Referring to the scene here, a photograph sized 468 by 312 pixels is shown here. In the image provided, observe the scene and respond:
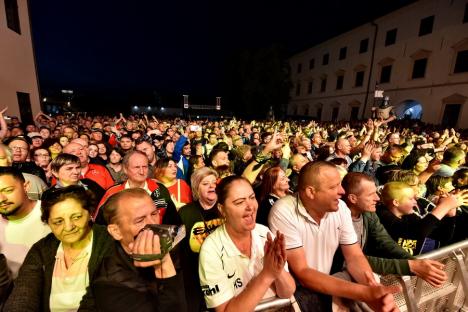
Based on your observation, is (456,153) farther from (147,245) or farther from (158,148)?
(158,148)

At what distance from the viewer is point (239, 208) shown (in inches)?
76.0

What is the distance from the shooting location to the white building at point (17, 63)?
10461mm

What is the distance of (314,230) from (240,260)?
76cm

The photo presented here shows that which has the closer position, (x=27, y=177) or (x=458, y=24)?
(x=27, y=177)

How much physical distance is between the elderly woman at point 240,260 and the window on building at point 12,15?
15311 millimetres

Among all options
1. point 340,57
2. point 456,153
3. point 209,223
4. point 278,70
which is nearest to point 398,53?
point 340,57

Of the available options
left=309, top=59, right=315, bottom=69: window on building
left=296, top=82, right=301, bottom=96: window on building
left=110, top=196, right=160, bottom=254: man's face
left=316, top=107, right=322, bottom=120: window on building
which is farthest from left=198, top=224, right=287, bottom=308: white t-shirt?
left=296, top=82, right=301, bottom=96: window on building

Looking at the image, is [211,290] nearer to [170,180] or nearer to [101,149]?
[170,180]

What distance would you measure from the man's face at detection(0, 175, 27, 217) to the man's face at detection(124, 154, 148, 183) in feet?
4.21

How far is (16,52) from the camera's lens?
11.5 m

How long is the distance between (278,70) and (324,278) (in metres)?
36.0

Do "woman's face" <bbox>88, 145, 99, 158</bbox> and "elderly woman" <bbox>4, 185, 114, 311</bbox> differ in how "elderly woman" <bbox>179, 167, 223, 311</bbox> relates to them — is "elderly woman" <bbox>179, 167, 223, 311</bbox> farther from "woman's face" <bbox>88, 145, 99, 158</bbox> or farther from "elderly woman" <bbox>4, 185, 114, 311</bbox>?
"woman's face" <bbox>88, 145, 99, 158</bbox>

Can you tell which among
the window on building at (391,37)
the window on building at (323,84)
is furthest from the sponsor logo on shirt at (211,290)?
the window on building at (323,84)

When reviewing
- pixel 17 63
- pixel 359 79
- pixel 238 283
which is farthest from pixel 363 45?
pixel 238 283
